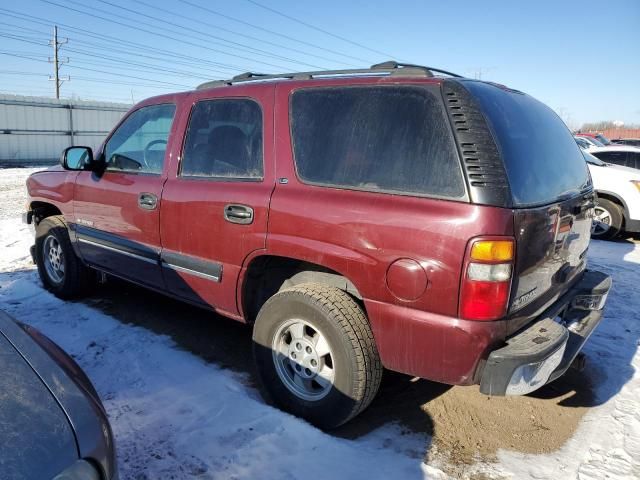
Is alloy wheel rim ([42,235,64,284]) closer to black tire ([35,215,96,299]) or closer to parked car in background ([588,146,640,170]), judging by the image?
black tire ([35,215,96,299])

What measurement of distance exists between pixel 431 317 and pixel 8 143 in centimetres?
2270

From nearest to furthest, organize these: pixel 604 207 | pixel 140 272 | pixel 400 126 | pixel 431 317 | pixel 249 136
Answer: pixel 431 317
pixel 400 126
pixel 249 136
pixel 140 272
pixel 604 207

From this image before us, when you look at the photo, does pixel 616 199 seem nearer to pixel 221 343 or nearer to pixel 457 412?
pixel 457 412

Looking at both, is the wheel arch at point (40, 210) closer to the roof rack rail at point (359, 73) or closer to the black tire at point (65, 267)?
the black tire at point (65, 267)

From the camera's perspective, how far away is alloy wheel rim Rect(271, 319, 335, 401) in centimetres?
276

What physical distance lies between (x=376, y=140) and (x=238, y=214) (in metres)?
1.00

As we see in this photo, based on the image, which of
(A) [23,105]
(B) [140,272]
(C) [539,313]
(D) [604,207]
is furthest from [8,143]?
(C) [539,313]

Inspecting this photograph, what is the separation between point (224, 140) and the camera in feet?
10.9

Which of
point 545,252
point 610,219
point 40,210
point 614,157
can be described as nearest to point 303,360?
point 545,252

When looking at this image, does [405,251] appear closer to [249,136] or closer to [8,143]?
[249,136]

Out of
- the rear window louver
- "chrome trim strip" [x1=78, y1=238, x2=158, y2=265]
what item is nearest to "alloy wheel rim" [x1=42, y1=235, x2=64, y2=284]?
"chrome trim strip" [x1=78, y1=238, x2=158, y2=265]

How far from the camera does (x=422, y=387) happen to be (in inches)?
135

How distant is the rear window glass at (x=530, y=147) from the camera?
2.36 metres

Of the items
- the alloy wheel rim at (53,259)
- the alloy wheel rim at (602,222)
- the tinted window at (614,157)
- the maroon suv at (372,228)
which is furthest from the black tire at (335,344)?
the tinted window at (614,157)
